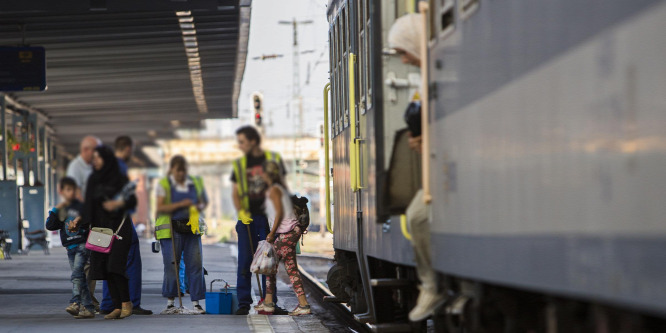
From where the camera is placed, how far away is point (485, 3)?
5855 millimetres

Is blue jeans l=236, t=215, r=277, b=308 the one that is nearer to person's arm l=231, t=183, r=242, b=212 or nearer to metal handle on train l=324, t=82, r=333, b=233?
metal handle on train l=324, t=82, r=333, b=233

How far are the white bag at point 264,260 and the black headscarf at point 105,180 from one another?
290 centimetres

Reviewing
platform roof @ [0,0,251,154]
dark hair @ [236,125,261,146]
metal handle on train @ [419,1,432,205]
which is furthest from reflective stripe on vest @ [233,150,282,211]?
platform roof @ [0,0,251,154]

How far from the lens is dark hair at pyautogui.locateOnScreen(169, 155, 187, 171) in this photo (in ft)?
33.7

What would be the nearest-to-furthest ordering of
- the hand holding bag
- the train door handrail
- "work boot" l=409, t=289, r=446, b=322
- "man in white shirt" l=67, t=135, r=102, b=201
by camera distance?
1. "work boot" l=409, t=289, r=446, b=322
2. the train door handrail
3. "man in white shirt" l=67, t=135, r=102, b=201
4. the hand holding bag

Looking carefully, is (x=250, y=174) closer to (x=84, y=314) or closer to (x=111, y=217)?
(x=111, y=217)

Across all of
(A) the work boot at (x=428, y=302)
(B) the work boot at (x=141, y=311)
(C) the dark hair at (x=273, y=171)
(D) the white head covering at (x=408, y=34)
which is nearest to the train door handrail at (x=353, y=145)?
(C) the dark hair at (x=273, y=171)

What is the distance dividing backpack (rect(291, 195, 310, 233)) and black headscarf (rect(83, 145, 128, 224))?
3.60 m

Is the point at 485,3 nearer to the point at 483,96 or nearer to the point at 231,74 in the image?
the point at 483,96

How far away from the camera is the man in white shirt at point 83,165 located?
426 inches

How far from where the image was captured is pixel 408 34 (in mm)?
7586

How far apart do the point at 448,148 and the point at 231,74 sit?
81.2ft

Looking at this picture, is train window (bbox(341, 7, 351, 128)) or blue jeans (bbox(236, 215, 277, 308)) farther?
blue jeans (bbox(236, 215, 277, 308))

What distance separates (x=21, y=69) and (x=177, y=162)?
12.1 metres
